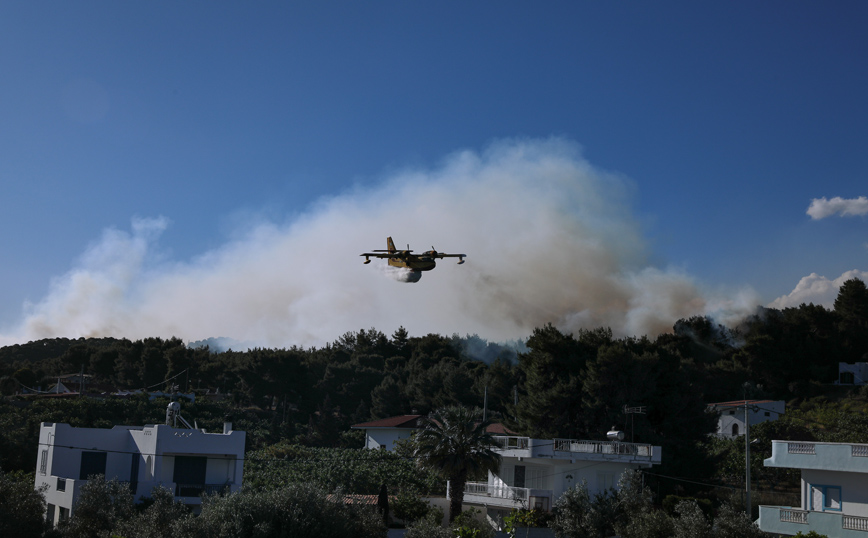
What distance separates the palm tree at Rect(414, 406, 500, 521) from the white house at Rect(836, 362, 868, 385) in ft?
220

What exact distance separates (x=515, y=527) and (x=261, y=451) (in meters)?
34.9

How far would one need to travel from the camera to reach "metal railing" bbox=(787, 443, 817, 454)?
113ft

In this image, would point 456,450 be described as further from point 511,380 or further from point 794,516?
point 511,380

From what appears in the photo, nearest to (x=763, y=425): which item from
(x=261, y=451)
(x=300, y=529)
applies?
(x=261, y=451)

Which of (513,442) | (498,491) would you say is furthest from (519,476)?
(513,442)

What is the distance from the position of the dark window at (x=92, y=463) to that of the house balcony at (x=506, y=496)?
872 inches

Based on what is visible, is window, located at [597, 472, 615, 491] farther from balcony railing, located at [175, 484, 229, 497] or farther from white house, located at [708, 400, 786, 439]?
white house, located at [708, 400, 786, 439]

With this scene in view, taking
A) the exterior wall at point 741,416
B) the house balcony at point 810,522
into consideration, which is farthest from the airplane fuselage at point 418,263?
the exterior wall at point 741,416

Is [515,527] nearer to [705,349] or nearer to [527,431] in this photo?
[527,431]

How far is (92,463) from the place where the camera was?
151 ft

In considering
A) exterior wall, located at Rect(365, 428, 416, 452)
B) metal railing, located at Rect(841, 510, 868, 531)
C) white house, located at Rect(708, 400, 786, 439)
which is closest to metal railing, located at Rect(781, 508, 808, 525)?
metal railing, located at Rect(841, 510, 868, 531)

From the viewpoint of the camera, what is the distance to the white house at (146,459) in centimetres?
4409

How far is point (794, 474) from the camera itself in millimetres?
57312

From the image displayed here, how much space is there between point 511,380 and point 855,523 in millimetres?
56957
